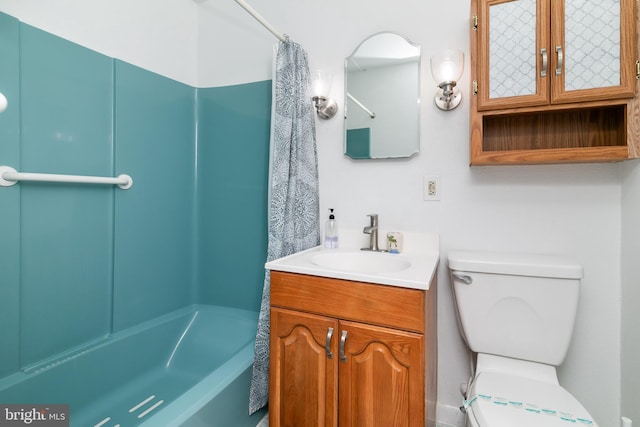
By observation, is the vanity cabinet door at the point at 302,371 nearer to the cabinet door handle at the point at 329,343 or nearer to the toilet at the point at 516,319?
the cabinet door handle at the point at 329,343

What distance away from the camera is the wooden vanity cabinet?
954 mm

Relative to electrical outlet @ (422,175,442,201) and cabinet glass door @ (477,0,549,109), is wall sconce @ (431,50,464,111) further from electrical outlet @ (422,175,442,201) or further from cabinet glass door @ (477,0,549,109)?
electrical outlet @ (422,175,442,201)

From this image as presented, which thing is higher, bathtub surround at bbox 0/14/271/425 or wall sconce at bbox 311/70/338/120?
wall sconce at bbox 311/70/338/120

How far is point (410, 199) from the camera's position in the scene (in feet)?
4.86

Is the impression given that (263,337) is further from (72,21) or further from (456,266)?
(72,21)

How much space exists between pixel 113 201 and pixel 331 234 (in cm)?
111

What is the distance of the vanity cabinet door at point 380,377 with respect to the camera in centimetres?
95

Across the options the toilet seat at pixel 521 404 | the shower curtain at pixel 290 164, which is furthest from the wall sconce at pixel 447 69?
the toilet seat at pixel 521 404

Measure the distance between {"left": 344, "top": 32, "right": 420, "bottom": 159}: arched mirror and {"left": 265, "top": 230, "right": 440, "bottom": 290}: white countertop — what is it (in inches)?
17.6

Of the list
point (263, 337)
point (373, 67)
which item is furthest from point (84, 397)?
point (373, 67)

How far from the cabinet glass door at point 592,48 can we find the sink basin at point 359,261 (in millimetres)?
886

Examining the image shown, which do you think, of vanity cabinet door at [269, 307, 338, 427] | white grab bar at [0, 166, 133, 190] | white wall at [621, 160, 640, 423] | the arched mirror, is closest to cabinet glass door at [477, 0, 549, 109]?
the arched mirror

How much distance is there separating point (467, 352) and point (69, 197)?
6.37 ft

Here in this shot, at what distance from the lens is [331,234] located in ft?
5.16
